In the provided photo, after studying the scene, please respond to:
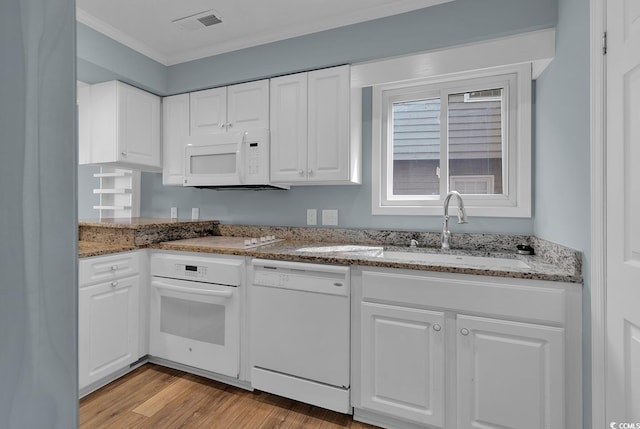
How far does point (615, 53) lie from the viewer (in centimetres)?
117

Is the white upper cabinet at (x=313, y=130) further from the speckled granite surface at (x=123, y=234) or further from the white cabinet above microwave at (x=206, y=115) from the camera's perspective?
the speckled granite surface at (x=123, y=234)

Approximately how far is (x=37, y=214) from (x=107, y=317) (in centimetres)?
215

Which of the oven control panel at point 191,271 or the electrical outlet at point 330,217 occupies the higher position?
the electrical outlet at point 330,217

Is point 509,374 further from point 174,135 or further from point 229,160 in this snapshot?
point 174,135

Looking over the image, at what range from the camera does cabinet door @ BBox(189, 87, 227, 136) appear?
8.50ft

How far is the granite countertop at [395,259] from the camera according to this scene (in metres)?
1.45

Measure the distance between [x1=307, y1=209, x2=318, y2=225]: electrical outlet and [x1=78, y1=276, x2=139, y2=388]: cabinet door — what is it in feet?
4.24

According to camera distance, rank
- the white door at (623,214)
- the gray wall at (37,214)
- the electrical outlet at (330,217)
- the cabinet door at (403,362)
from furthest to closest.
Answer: the electrical outlet at (330,217), the cabinet door at (403,362), the white door at (623,214), the gray wall at (37,214)

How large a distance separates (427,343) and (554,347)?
0.52 metres

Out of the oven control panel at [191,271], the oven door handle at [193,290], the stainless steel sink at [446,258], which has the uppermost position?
the stainless steel sink at [446,258]

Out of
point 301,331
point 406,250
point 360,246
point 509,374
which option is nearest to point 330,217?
point 360,246

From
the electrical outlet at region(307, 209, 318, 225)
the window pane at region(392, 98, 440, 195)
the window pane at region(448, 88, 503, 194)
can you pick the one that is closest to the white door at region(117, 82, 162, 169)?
the electrical outlet at region(307, 209, 318, 225)

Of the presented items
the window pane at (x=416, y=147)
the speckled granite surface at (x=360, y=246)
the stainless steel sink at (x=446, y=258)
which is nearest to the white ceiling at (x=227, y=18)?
the window pane at (x=416, y=147)

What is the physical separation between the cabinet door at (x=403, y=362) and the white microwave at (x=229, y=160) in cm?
129
